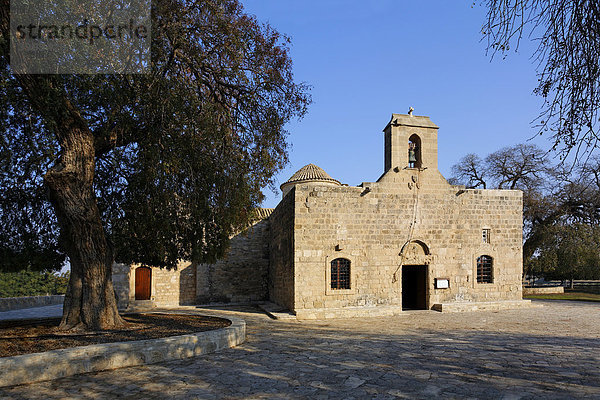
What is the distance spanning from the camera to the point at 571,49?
13.7ft

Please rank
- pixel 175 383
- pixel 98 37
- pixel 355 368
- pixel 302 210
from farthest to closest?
pixel 302 210 < pixel 98 37 < pixel 355 368 < pixel 175 383

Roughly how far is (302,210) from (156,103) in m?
6.75

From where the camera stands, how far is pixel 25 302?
1678 centimetres

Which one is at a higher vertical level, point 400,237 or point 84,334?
point 400,237

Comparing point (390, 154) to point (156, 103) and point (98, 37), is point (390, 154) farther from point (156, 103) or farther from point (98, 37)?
point (98, 37)

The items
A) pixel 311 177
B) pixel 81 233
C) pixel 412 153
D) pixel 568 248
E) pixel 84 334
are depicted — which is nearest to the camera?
pixel 84 334

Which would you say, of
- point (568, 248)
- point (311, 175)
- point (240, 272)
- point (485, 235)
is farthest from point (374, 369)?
point (568, 248)

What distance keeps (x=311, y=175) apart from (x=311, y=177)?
0.77 ft

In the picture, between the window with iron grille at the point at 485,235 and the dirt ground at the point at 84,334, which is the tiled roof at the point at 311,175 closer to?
the window with iron grille at the point at 485,235

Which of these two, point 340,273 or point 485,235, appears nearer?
point 340,273

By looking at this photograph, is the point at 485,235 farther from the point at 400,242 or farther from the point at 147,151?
the point at 147,151

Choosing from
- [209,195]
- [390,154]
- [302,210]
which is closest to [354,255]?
[302,210]

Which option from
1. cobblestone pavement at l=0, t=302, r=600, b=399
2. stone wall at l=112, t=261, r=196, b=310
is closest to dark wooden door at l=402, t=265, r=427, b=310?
cobblestone pavement at l=0, t=302, r=600, b=399

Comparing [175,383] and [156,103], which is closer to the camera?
[175,383]
